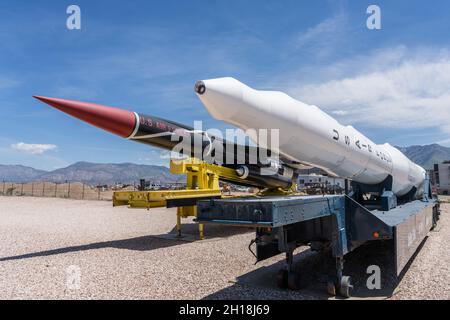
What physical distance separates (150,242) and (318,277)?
551cm

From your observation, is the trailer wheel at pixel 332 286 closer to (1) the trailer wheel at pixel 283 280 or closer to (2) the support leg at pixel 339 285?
(2) the support leg at pixel 339 285

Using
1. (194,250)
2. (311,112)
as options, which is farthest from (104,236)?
(311,112)

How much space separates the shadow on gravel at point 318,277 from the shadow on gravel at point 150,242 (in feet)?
12.0

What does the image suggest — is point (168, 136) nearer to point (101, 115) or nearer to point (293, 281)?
point (101, 115)

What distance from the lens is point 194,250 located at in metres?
9.15

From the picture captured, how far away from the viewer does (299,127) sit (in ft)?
18.5

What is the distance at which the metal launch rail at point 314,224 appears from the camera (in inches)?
185

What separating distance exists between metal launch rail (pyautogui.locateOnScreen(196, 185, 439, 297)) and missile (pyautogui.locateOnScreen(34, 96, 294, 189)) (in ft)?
11.9

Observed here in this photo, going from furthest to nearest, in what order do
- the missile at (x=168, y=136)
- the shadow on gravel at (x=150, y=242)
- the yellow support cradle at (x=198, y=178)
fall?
the yellow support cradle at (x=198, y=178), the shadow on gravel at (x=150, y=242), the missile at (x=168, y=136)

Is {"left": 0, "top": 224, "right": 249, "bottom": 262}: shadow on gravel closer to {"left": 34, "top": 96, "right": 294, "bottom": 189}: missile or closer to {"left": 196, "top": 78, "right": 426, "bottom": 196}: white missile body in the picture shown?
{"left": 34, "top": 96, "right": 294, "bottom": 189}: missile

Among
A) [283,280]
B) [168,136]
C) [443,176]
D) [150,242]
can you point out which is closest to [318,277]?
[283,280]

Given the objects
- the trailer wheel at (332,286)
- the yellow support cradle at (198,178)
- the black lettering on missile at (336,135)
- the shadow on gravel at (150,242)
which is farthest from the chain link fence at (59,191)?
the trailer wheel at (332,286)
